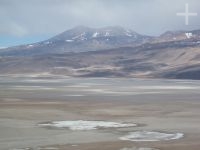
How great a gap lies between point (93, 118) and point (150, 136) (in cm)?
1232

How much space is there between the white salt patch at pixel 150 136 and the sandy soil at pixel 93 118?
620 millimetres

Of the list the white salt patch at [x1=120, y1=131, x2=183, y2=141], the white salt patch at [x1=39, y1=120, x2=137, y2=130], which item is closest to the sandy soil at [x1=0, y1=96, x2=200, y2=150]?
the white salt patch at [x1=120, y1=131, x2=183, y2=141]

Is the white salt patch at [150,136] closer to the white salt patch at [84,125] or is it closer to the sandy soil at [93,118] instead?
the sandy soil at [93,118]

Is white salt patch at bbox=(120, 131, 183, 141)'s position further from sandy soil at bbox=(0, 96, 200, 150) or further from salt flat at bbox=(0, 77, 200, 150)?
sandy soil at bbox=(0, 96, 200, 150)

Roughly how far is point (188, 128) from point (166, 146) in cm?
773

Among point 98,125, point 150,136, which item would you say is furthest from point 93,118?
point 150,136

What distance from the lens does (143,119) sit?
4156 cm

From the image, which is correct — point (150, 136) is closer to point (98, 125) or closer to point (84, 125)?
point (98, 125)

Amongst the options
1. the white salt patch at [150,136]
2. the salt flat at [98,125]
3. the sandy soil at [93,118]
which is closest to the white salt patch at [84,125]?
the salt flat at [98,125]

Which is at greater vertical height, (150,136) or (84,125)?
(84,125)

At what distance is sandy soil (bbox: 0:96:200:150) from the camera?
27.6m

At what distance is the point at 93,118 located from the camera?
140ft

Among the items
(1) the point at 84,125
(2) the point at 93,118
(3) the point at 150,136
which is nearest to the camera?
(3) the point at 150,136

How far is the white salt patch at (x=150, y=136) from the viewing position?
29.6 metres
